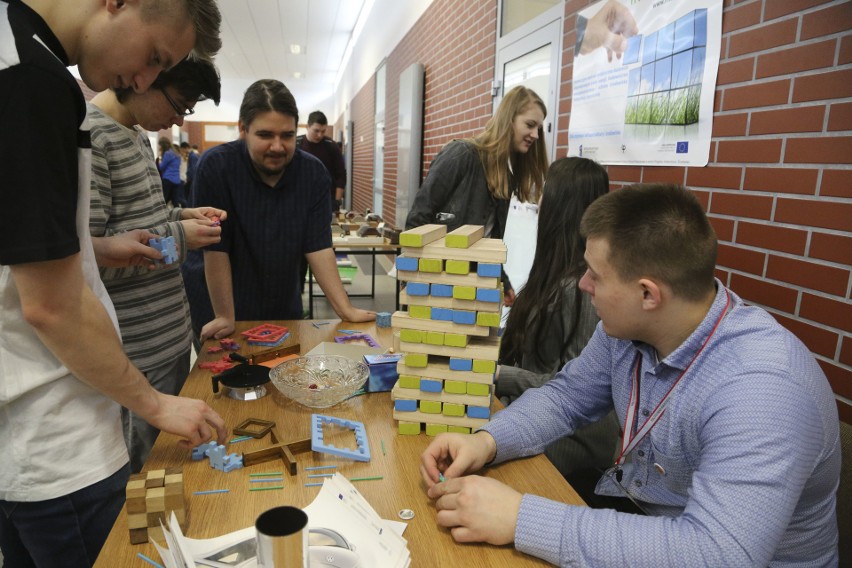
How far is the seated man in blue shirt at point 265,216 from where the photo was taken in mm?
1931

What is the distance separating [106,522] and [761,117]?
1949 millimetres

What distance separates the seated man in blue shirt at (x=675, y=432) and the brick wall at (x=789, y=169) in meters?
0.60

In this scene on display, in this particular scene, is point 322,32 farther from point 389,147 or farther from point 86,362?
point 86,362

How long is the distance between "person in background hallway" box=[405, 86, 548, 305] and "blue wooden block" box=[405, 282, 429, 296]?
4.78 ft

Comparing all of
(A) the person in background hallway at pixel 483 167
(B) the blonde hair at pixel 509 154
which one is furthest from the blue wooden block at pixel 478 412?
(B) the blonde hair at pixel 509 154

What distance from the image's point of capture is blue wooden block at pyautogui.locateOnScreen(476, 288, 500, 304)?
3.91ft

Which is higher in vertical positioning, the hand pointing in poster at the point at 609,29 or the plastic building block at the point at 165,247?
→ the hand pointing in poster at the point at 609,29

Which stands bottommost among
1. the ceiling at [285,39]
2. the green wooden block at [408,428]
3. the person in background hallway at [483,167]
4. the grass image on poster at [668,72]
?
the green wooden block at [408,428]

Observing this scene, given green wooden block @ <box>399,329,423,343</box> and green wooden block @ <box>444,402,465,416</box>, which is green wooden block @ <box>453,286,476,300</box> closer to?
green wooden block @ <box>399,329,423,343</box>

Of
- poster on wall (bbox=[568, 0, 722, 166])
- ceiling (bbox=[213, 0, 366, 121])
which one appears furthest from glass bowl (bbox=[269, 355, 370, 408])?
ceiling (bbox=[213, 0, 366, 121])

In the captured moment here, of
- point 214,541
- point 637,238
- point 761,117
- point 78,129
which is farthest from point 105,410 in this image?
point 761,117

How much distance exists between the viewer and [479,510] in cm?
91

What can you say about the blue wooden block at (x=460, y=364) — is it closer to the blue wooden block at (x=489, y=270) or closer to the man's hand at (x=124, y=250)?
the blue wooden block at (x=489, y=270)

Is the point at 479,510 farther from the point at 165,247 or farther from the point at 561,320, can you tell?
the point at 165,247
